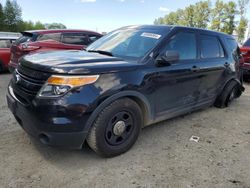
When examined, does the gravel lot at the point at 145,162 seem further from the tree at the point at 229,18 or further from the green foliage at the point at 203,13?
the green foliage at the point at 203,13

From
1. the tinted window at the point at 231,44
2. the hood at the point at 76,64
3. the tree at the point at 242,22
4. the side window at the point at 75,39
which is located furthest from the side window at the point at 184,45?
the tree at the point at 242,22

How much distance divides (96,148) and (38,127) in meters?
0.71

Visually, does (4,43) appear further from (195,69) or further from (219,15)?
(219,15)

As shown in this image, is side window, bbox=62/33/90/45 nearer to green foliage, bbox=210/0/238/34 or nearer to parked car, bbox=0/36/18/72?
parked car, bbox=0/36/18/72

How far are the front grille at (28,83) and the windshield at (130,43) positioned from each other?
1167 mm

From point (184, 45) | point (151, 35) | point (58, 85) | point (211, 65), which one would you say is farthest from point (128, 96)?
point (211, 65)

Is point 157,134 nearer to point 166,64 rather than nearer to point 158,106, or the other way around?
point 158,106

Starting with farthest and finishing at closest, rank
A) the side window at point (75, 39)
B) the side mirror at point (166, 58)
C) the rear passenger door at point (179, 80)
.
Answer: the side window at point (75, 39), the rear passenger door at point (179, 80), the side mirror at point (166, 58)

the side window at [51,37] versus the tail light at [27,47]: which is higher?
the side window at [51,37]

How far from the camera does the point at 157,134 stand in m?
3.57

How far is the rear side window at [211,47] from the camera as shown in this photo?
156 inches

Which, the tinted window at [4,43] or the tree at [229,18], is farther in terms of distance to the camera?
the tree at [229,18]

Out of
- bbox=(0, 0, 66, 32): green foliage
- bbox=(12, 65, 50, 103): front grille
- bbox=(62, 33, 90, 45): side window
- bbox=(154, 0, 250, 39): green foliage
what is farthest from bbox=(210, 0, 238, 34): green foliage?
bbox=(12, 65, 50, 103): front grille

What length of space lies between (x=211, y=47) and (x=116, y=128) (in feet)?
8.48
